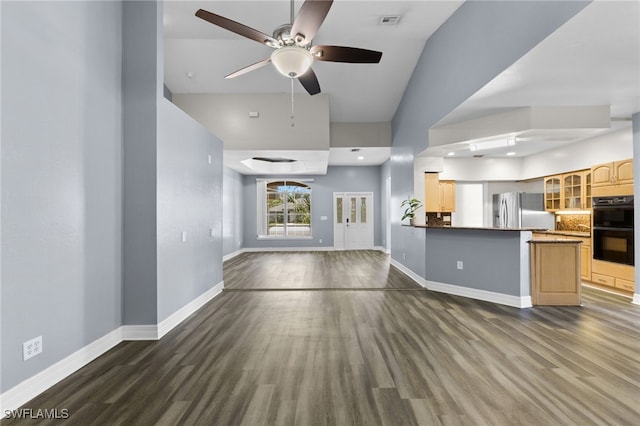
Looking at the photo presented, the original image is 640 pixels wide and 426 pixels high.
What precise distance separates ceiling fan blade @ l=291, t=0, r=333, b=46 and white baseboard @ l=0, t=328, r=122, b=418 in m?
3.20

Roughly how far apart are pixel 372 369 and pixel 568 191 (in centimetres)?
565

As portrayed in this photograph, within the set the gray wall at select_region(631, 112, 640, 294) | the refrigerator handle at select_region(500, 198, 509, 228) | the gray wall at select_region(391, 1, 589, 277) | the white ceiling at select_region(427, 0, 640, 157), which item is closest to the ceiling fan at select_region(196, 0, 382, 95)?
the gray wall at select_region(391, 1, 589, 277)

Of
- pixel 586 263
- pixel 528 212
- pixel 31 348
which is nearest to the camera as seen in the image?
pixel 31 348

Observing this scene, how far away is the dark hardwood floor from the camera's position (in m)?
1.85

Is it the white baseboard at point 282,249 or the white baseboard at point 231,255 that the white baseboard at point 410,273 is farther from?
the white baseboard at point 231,255

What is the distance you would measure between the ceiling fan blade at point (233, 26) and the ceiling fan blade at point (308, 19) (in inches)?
11.8

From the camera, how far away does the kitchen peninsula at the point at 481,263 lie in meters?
3.96

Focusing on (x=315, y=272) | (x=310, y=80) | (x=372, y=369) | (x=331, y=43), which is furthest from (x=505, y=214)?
(x=372, y=369)

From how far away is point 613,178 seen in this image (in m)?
4.61

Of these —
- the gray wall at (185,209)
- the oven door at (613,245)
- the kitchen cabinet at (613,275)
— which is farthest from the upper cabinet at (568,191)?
the gray wall at (185,209)

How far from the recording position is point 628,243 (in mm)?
4285

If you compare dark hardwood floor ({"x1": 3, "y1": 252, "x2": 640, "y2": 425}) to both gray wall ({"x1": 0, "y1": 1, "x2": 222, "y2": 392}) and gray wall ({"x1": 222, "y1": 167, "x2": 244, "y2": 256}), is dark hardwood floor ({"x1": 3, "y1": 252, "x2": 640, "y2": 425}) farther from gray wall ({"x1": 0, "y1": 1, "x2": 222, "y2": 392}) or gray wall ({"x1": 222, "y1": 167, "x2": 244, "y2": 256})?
gray wall ({"x1": 222, "y1": 167, "x2": 244, "y2": 256})

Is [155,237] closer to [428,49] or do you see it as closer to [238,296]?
[238,296]

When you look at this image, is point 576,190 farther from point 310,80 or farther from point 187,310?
point 187,310
